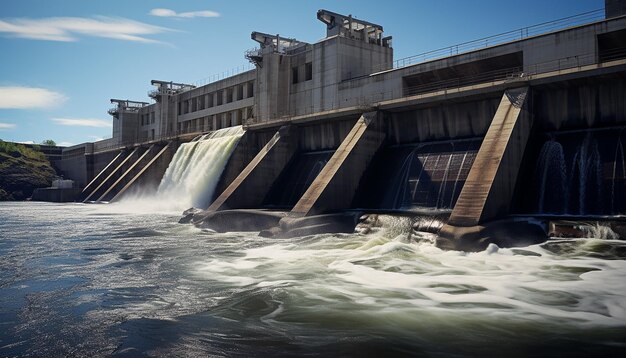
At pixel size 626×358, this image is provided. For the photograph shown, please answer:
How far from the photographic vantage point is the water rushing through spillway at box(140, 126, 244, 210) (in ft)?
98.3

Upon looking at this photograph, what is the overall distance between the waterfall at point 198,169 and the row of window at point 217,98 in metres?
9.80

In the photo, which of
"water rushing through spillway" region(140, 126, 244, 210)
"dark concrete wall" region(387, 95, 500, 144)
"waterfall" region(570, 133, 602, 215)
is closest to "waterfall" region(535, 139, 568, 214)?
"waterfall" region(570, 133, 602, 215)

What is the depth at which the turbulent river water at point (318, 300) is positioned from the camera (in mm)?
5773

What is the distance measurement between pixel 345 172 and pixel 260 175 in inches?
249

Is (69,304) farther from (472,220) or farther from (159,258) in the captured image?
(472,220)

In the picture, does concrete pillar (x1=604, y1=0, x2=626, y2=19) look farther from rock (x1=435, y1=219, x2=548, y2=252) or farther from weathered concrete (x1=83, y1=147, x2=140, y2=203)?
weathered concrete (x1=83, y1=147, x2=140, y2=203)

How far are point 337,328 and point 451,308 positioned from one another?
2104 mm

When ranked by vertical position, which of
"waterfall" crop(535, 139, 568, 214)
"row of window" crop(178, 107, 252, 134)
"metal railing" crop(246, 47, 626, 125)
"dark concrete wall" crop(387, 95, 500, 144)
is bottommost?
"waterfall" crop(535, 139, 568, 214)

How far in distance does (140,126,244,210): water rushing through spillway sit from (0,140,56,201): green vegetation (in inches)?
1681

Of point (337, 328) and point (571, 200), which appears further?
point (571, 200)

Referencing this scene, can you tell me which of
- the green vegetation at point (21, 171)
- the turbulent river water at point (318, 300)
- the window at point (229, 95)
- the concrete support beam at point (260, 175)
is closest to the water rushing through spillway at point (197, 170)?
the concrete support beam at point (260, 175)

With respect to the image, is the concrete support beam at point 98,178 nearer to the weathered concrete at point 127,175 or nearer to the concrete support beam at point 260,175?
the weathered concrete at point 127,175

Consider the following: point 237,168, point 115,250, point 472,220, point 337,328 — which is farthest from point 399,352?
point 237,168

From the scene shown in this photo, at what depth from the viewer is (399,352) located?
5.54 metres
